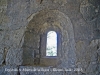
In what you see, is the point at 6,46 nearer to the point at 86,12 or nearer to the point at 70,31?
the point at 70,31

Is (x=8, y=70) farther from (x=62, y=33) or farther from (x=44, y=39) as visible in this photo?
(x=62, y=33)

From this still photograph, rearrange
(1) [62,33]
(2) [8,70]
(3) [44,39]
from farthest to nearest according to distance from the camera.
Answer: (3) [44,39] → (1) [62,33] → (2) [8,70]

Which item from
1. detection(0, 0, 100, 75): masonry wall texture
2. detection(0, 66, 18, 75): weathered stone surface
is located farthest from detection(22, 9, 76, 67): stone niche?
detection(0, 66, 18, 75): weathered stone surface

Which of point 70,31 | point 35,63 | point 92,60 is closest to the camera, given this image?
point 92,60

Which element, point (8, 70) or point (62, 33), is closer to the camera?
point (8, 70)

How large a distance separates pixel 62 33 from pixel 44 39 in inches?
28.5

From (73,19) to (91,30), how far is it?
0.58 meters

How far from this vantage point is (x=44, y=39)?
559cm

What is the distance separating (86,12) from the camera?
15.8ft

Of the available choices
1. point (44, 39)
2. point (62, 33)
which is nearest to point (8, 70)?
point (44, 39)

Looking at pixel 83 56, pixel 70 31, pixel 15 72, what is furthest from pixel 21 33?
pixel 83 56

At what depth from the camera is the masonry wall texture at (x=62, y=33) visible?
4559 mm

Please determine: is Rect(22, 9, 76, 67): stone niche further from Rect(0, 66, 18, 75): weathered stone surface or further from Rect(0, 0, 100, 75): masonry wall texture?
Rect(0, 66, 18, 75): weathered stone surface

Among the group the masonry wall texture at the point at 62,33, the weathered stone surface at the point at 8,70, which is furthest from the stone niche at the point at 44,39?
the weathered stone surface at the point at 8,70
